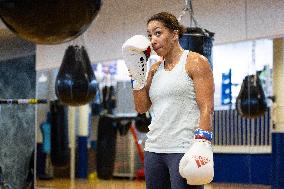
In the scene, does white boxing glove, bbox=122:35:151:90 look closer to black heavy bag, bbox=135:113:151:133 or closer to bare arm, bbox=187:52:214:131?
bare arm, bbox=187:52:214:131

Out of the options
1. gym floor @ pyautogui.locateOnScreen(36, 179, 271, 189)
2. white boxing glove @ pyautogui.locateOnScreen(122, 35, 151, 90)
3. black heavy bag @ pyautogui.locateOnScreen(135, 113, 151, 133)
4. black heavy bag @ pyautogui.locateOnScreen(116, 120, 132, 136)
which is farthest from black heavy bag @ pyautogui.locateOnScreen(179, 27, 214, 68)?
black heavy bag @ pyautogui.locateOnScreen(116, 120, 132, 136)

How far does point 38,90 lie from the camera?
7.79m

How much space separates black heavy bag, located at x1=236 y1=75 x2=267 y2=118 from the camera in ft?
16.3

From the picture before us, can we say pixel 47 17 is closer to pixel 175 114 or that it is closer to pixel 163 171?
pixel 175 114

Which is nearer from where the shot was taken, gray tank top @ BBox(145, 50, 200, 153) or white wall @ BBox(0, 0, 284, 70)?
gray tank top @ BBox(145, 50, 200, 153)

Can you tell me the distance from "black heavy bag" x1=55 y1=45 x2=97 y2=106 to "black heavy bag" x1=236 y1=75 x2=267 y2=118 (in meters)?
1.52

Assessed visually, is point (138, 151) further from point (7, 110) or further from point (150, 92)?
point (150, 92)

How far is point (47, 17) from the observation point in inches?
51.7

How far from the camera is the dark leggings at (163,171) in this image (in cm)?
223

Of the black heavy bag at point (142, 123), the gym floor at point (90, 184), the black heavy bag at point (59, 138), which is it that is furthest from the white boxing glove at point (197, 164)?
the black heavy bag at point (59, 138)

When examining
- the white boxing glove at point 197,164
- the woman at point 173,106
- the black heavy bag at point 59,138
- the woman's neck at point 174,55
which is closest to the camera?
the white boxing glove at point 197,164

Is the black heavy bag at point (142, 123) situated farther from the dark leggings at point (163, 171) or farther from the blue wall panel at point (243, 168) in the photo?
the dark leggings at point (163, 171)

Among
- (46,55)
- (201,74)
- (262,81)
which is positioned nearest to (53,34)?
(201,74)

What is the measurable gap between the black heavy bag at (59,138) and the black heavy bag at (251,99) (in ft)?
11.7
